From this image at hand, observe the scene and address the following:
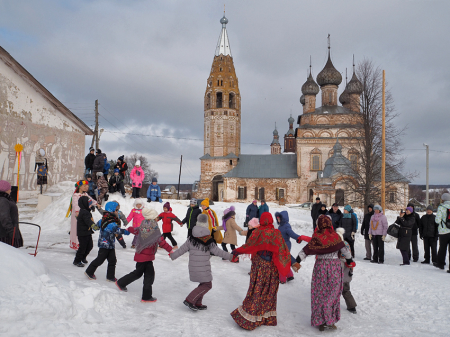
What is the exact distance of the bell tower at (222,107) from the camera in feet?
145

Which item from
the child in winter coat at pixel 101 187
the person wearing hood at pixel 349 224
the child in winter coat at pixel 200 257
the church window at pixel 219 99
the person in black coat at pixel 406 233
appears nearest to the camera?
the child in winter coat at pixel 200 257

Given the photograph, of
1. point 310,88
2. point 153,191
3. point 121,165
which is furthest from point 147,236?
point 310,88

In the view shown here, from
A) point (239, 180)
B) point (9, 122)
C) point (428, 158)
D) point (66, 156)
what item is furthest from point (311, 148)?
point (9, 122)

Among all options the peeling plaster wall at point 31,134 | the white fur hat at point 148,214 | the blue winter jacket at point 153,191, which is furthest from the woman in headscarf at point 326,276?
the peeling plaster wall at point 31,134

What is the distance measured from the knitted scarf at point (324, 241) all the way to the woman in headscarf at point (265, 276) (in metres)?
0.41

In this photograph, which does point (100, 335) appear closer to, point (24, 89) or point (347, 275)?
point (347, 275)

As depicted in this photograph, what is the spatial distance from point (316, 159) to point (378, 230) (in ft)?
106

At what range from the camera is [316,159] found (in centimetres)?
4100

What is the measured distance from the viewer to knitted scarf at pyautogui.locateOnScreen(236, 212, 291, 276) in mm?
4777

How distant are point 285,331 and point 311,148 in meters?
38.1

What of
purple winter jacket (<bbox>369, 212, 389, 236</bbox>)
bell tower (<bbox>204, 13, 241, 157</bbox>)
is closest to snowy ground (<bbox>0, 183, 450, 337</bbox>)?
purple winter jacket (<bbox>369, 212, 389, 236</bbox>)

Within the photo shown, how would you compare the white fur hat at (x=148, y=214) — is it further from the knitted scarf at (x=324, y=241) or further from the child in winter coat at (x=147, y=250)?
the knitted scarf at (x=324, y=241)

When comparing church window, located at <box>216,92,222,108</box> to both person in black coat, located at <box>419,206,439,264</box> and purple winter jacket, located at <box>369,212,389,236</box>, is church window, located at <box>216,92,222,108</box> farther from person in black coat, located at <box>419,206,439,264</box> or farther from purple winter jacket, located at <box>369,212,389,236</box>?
person in black coat, located at <box>419,206,439,264</box>

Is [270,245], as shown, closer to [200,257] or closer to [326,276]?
[326,276]
